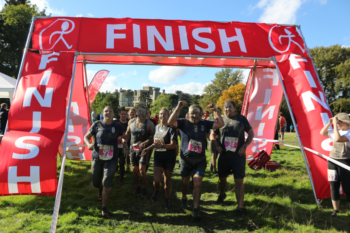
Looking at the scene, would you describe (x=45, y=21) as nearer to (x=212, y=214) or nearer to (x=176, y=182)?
(x=176, y=182)

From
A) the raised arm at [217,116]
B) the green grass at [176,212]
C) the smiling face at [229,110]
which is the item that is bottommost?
the green grass at [176,212]

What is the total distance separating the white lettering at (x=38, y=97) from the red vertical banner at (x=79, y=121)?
10.1ft

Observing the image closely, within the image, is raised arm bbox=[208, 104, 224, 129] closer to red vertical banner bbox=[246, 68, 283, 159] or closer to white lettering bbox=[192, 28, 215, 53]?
white lettering bbox=[192, 28, 215, 53]

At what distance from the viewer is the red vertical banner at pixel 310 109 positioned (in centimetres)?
464

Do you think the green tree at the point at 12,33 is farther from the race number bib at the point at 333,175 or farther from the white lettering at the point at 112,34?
the race number bib at the point at 333,175

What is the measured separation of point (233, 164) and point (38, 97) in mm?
4277

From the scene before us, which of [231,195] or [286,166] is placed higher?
[286,166]

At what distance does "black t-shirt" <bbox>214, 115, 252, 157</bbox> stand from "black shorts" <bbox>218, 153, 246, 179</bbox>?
113 millimetres

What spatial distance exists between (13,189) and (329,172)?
602 cm

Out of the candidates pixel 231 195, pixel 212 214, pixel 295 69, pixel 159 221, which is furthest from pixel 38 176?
pixel 295 69

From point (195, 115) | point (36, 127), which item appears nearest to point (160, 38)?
point (195, 115)

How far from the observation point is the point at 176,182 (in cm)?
634

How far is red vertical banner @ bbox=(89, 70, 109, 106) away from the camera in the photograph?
8012mm

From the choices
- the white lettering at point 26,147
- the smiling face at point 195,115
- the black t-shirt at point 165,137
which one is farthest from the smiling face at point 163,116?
the white lettering at point 26,147
